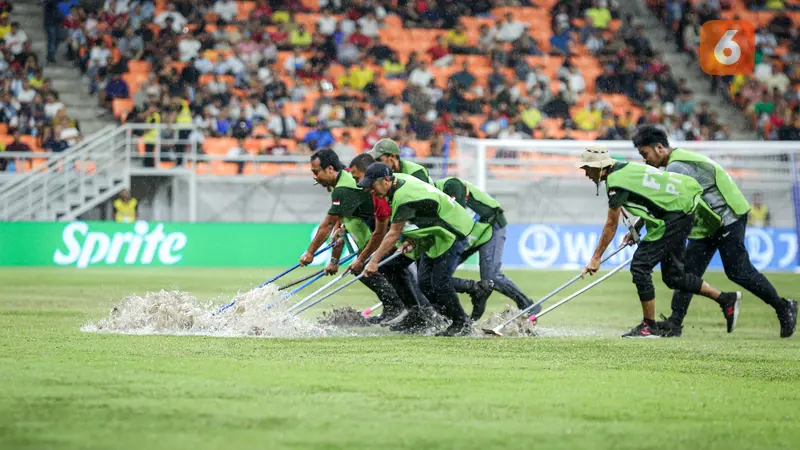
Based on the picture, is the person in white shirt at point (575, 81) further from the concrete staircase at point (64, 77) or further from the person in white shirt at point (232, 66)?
the concrete staircase at point (64, 77)

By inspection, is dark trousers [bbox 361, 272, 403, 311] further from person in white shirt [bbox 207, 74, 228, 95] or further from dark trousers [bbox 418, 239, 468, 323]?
person in white shirt [bbox 207, 74, 228, 95]

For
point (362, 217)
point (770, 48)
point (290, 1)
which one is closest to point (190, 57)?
point (290, 1)

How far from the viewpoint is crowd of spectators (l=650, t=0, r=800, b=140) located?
35406 millimetres

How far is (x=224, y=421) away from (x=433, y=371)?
9.18ft

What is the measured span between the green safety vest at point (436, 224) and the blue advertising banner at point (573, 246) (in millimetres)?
16104

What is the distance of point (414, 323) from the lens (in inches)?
534

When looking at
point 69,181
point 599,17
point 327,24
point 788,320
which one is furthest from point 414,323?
point 599,17

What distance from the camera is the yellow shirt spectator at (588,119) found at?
34.7 m

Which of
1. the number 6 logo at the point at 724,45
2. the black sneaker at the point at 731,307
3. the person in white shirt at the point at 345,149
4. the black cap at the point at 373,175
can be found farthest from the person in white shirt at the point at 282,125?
the black cap at the point at 373,175

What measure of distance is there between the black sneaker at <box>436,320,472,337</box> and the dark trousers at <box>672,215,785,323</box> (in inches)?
91.9

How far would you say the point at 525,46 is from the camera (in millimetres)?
36594

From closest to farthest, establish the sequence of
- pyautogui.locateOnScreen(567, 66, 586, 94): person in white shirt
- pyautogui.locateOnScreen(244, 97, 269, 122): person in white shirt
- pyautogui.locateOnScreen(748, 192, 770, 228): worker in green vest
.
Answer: pyautogui.locateOnScreen(748, 192, 770, 228): worker in green vest, pyautogui.locateOnScreen(244, 97, 269, 122): person in white shirt, pyautogui.locateOnScreen(567, 66, 586, 94): person in white shirt

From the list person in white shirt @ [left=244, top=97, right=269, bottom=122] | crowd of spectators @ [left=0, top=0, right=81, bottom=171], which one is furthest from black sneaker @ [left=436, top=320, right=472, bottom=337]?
person in white shirt @ [left=244, top=97, right=269, bottom=122]

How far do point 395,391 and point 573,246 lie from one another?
21.4 m
